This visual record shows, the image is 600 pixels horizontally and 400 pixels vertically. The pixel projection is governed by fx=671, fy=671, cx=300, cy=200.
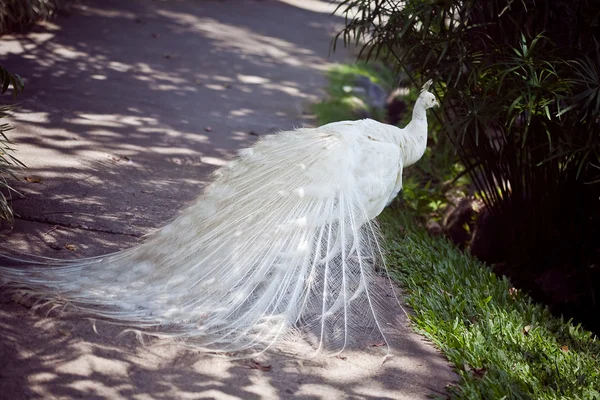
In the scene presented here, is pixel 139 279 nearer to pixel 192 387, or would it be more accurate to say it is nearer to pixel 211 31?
pixel 192 387

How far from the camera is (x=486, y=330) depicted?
406 centimetres

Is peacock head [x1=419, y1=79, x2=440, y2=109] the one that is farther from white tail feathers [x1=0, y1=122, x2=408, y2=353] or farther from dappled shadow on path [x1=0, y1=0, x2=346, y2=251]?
dappled shadow on path [x1=0, y1=0, x2=346, y2=251]

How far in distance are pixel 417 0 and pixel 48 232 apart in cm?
308

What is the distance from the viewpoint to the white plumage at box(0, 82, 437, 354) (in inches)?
130

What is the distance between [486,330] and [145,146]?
11.4 ft

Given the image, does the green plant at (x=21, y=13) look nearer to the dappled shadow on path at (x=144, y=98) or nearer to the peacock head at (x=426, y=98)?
the dappled shadow on path at (x=144, y=98)

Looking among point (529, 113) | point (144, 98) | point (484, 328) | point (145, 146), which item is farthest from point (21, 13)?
point (484, 328)

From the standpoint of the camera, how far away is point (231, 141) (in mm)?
6605

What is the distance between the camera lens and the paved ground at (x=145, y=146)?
3016 mm

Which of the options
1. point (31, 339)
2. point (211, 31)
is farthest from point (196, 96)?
point (31, 339)

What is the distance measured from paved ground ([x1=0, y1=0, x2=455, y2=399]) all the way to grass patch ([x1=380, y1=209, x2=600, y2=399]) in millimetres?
210

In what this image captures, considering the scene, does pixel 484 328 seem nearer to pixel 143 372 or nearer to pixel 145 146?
pixel 143 372

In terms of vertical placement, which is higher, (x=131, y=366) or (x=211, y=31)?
(x=211, y=31)

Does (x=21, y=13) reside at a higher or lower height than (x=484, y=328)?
higher
